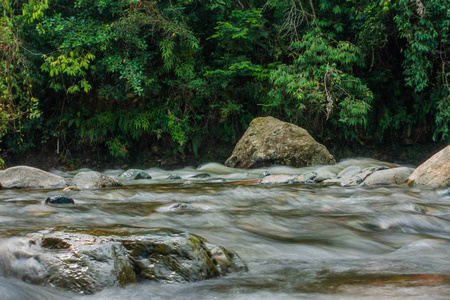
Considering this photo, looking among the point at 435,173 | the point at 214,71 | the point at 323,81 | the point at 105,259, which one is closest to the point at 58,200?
the point at 105,259

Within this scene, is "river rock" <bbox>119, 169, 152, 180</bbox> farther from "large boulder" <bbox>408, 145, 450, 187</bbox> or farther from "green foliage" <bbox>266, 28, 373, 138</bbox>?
"large boulder" <bbox>408, 145, 450, 187</bbox>

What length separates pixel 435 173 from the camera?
18.1ft

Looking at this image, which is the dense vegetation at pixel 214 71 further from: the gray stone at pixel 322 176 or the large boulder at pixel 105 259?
the large boulder at pixel 105 259

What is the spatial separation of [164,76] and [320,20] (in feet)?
14.5

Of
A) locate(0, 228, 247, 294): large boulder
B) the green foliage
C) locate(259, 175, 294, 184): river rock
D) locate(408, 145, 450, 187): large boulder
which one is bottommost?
locate(259, 175, 294, 184): river rock

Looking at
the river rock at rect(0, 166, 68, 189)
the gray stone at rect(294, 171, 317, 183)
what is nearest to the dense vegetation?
the river rock at rect(0, 166, 68, 189)

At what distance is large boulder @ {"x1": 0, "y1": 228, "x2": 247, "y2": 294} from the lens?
1.77 metres

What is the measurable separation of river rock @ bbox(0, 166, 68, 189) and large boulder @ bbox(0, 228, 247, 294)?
4.24 metres

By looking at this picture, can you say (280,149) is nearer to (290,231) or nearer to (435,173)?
(435,173)

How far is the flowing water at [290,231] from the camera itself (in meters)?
1.82

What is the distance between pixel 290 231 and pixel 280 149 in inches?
231

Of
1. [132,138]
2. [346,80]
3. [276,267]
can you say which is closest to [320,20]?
[346,80]

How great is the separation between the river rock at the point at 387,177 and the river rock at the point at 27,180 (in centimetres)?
446

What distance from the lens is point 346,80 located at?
31.6 ft
